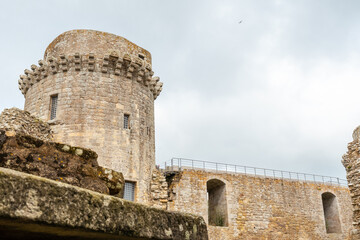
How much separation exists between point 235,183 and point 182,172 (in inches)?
137

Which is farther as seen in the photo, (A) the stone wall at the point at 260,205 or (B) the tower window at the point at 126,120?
(A) the stone wall at the point at 260,205

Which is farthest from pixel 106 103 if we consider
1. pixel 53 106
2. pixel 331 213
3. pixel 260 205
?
pixel 331 213

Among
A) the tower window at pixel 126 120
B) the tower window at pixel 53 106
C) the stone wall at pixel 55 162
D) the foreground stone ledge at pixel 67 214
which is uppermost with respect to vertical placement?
the tower window at pixel 53 106

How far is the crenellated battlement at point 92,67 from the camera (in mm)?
13797

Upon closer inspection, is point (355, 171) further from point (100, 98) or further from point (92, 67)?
point (92, 67)

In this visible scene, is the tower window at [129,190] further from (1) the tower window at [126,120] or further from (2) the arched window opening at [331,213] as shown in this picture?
(2) the arched window opening at [331,213]

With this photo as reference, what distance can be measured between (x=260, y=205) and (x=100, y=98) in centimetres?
1197

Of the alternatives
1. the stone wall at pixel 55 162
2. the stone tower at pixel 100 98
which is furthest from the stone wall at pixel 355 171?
the stone wall at pixel 55 162

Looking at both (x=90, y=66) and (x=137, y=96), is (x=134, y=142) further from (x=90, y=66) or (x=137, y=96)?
(x=90, y=66)

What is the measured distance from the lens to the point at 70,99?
43.8 ft

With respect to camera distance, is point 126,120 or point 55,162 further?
point 126,120

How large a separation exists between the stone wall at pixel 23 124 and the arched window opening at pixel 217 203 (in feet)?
34.5

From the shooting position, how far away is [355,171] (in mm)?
10953

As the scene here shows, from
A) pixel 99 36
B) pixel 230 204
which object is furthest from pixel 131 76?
pixel 230 204
